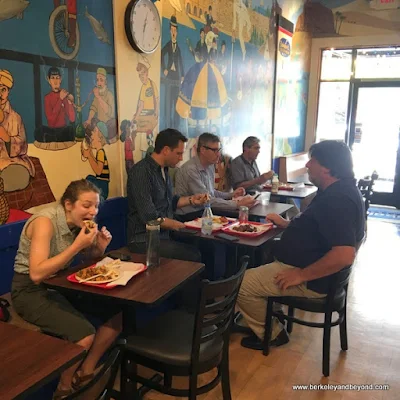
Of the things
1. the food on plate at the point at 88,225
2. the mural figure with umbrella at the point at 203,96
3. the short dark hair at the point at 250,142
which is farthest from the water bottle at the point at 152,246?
the short dark hair at the point at 250,142

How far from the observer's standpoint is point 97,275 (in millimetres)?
2055

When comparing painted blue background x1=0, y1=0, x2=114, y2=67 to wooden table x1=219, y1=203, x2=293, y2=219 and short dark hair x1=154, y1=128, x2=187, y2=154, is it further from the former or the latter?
wooden table x1=219, y1=203, x2=293, y2=219

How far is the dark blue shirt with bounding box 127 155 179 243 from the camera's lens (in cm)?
298

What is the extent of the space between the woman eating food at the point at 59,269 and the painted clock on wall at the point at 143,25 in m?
1.53

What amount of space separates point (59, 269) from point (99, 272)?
19 centimetres

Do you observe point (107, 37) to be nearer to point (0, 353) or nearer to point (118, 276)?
point (118, 276)

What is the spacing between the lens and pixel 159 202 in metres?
3.18

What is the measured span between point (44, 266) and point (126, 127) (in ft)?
5.28

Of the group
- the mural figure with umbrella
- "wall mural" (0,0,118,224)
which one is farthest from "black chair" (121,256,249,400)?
the mural figure with umbrella

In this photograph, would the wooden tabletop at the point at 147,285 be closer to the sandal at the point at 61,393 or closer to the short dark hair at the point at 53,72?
the sandal at the point at 61,393

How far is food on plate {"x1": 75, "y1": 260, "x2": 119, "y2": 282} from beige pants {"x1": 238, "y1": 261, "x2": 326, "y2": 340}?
A: 42.1 inches

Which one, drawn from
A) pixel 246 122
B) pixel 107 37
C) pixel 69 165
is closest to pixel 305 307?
pixel 69 165

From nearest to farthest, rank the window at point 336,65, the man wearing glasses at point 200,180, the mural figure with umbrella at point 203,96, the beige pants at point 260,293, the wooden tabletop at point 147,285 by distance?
the wooden tabletop at point 147,285 < the beige pants at point 260,293 < the man wearing glasses at point 200,180 < the mural figure with umbrella at point 203,96 < the window at point 336,65

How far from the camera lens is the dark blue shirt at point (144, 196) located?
9.78ft
